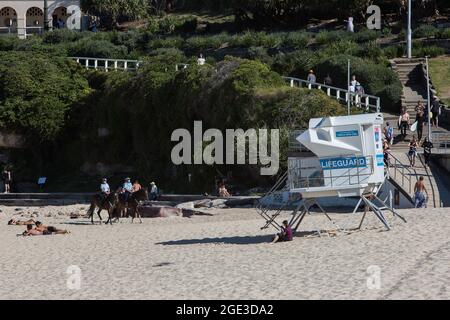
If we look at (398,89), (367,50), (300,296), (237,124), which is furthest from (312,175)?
(367,50)

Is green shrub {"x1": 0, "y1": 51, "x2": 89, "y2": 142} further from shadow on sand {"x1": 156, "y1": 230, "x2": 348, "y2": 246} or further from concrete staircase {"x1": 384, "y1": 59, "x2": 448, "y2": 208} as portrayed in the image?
shadow on sand {"x1": 156, "y1": 230, "x2": 348, "y2": 246}

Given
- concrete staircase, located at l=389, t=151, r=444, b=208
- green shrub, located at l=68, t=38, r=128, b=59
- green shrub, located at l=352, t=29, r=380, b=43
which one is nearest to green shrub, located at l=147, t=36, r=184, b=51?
green shrub, located at l=68, t=38, r=128, b=59

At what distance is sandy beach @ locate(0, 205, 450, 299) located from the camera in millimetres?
20859

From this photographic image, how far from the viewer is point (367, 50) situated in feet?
157

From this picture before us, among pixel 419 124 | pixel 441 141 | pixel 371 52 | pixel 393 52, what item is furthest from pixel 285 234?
pixel 393 52

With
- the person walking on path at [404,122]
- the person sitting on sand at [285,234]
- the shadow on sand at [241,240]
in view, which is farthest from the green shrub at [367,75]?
the person sitting on sand at [285,234]

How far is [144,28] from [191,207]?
26442 millimetres

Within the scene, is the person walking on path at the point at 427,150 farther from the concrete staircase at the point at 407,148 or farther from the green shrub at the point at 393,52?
the green shrub at the point at 393,52

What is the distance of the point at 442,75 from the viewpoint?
4512cm

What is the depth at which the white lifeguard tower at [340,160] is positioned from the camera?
25.9m

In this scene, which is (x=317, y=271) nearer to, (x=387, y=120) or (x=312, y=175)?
(x=312, y=175)

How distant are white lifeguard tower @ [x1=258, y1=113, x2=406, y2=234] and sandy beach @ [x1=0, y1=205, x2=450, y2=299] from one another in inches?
43.2

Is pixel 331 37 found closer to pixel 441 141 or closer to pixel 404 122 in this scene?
pixel 404 122

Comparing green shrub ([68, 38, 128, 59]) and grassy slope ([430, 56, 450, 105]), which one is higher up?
green shrub ([68, 38, 128, 59])
